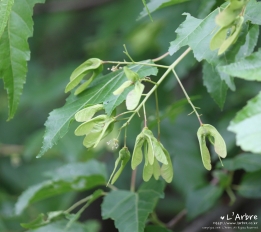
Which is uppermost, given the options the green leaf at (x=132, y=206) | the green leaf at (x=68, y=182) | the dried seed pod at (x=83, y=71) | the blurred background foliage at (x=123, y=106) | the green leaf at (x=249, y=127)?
the green leaf at (x=249, y=127)

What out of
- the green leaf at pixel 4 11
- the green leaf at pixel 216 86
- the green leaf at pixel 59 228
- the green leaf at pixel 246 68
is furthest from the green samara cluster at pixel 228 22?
the green leaf at pixel 59 228

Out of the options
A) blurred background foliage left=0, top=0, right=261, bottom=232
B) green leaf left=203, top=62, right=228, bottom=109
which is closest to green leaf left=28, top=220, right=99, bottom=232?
blurred background foliage left=0, top=0, right=261, bottom=232

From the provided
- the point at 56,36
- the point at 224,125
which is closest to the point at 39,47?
the point at 56,36

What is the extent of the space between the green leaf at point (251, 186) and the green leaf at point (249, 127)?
0.95 m

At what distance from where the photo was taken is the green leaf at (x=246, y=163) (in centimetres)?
144

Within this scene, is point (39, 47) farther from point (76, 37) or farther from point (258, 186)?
point (258, 186)

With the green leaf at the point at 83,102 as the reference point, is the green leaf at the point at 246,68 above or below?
above

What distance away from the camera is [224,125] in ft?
5.73

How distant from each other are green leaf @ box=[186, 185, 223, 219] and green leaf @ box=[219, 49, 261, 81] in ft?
2.71

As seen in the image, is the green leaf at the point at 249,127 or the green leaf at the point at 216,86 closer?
the green leaf at the point at 249,127

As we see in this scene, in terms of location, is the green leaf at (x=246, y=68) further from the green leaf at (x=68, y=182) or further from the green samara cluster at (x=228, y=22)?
the green leaf at (x=68, y=182)

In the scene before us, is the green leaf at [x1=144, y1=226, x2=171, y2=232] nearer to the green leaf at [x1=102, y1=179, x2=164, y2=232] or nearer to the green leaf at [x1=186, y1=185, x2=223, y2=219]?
the green leaf at [x1=102, y1=179, x2=164, y2=232]

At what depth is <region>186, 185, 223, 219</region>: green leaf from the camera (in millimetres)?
1512

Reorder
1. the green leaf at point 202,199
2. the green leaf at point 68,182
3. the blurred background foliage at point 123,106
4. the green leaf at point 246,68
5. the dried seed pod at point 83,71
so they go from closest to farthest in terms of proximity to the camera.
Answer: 1. the green leaf at point 246,68
2. the dried seed pod at point 83,71
3. the green leaf at point 68,182
4. the green leaf at point 202,199
5. the blurred background foliage at point 123,106
